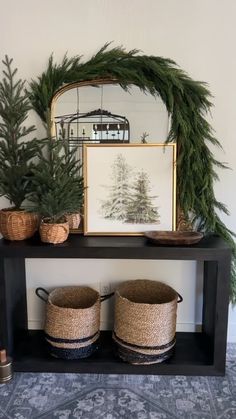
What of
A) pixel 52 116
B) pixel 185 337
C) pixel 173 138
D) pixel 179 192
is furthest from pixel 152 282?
pixel 52 116

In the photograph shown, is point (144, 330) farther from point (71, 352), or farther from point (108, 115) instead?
point (108, 115)

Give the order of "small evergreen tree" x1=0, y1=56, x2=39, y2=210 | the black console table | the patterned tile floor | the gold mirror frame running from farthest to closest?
1. the gold mirror frame
2. "small evergreen tree" x1=0, y1=56, x2=39, y2=210
3. the black console table
4. the patterned tile floor

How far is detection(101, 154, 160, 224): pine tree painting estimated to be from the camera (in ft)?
6.51

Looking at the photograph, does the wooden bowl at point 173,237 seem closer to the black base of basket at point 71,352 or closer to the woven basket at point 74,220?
the woven basket at point 74,220

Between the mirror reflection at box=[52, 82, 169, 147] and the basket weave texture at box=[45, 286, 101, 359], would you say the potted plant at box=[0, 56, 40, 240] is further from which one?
the basket weave texture at box=[45, 286, 101, 359]

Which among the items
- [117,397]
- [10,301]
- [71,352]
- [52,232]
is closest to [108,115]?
[52,232]

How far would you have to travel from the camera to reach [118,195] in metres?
2.00

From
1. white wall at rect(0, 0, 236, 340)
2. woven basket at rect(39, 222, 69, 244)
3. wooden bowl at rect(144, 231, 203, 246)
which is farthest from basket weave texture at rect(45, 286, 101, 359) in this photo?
white wall at rect(0, 0, 236, 340)

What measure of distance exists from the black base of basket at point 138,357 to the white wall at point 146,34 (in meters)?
1.01

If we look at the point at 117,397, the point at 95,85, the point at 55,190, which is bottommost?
the point at 117,397

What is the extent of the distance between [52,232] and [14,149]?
0.50 m

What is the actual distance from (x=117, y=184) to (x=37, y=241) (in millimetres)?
559

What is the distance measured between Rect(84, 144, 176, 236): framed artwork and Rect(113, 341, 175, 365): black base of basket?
2.13 feet

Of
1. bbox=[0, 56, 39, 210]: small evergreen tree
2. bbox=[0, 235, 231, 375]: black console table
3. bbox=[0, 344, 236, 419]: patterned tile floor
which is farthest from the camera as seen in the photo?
bbox=[0, 56, 39, 210]: small evergreen tree
